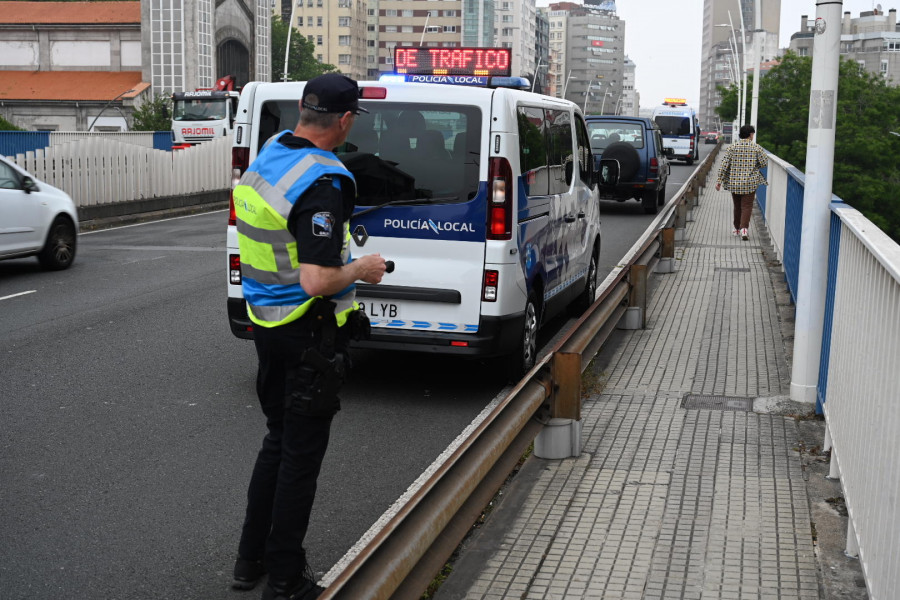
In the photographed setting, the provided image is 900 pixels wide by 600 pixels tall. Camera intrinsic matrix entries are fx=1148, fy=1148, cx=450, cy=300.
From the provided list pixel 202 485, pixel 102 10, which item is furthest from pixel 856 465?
pixel 102 10

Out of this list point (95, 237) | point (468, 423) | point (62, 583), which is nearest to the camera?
point (62, 583)

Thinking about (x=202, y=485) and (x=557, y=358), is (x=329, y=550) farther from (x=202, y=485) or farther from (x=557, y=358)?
(x=557, y=358)

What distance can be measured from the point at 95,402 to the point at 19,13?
230 feet

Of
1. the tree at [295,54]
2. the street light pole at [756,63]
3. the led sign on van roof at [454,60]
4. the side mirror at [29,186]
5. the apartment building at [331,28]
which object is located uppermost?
the apartment building at [331,28]

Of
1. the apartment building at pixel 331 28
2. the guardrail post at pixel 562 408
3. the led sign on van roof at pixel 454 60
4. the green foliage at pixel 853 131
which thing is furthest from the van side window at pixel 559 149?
the apartment building at pixel 331 28

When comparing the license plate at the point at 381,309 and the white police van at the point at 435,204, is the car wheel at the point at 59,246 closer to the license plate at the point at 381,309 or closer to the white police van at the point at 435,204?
the white police van at the point at 435,204

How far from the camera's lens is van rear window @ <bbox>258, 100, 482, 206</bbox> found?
746 centimetres

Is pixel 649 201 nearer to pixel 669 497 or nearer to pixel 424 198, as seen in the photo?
pixel 424 198

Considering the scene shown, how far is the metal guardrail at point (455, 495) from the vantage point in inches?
136

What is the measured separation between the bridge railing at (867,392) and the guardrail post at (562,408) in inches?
51.5

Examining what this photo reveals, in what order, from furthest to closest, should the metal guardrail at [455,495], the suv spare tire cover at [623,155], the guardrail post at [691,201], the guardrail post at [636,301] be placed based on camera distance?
1. the guardrail post at [691,201]
2. the suv spare tire cover at [623,155]
3. the guardrail post at [636,301]
4. the metal guardrail at [455,495]

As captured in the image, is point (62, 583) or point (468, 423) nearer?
point (62, 583)

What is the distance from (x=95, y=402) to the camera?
293 inches

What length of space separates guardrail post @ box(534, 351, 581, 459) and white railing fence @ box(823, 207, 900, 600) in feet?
4.29
